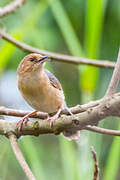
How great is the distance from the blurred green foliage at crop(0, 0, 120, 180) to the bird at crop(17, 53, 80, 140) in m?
0.10

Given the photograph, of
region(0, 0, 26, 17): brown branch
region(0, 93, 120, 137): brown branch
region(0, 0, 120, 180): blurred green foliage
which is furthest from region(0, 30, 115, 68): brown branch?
region(0, 93, 120, 137): brown branch

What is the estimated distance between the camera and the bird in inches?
121

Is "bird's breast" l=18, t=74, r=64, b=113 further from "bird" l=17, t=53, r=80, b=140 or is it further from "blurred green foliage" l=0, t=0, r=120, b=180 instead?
"blurred green foliage" l=0, t=0, r=120, b=180

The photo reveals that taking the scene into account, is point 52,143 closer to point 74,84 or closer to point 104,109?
point 74,84

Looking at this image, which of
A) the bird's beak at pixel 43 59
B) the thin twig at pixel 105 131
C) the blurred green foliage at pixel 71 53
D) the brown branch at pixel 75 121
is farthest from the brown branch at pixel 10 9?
the thin twig at pixel 105 131

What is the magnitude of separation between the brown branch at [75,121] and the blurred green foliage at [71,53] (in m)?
0.14

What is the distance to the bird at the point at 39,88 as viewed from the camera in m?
3.07

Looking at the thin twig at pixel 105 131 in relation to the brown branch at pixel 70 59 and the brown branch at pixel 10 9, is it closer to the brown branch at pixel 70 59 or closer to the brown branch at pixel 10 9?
the brown branch at pixel 70 59

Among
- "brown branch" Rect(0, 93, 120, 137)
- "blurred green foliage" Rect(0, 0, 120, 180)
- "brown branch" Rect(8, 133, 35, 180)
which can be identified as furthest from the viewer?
"blurred green foliage" Rect(0, 0, 120, 180)

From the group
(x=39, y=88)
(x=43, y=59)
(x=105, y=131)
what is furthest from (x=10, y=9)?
(x=105, y=131)

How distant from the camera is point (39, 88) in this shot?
10.1 ft

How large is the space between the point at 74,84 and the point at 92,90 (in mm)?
3271

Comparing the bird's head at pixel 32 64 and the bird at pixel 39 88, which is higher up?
the bird's head at pixel 32 64

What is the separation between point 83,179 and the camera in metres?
2.20
